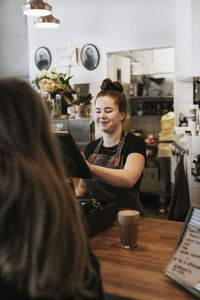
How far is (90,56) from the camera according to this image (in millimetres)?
5777

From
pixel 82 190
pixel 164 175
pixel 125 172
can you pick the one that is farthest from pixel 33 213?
pixel 164 175

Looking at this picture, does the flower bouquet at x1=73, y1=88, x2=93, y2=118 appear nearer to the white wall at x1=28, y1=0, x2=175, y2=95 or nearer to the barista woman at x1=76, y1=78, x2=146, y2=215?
the white wall at x1=28, y1=0, x2=175, y2=95

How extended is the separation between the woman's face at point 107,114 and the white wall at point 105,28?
3230 millimetres

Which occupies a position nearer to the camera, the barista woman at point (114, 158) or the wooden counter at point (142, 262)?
the wooden counter at point (142, 262)

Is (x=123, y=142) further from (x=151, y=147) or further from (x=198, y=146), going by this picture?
(x=151, y=147)

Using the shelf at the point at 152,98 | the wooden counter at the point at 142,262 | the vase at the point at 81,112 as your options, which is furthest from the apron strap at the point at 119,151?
the shelf at the point at 152,98

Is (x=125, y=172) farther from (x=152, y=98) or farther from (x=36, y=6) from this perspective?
(x=152, y=98)

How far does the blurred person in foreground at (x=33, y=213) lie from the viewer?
0.70 m

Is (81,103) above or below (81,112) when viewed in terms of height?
above

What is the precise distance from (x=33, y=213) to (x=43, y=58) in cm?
583

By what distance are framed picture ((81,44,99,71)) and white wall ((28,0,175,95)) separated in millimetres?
64

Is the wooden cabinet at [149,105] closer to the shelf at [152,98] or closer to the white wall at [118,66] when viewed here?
the shelf at [152,98]

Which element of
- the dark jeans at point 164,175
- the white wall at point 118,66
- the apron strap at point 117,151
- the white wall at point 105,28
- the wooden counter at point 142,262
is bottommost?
the dark jeans at point 164,175

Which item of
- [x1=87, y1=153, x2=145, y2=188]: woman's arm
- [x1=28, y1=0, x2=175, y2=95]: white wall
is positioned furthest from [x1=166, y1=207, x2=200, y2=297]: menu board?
[x1=28, y1=0, x2=175, y2=95]: white wall
